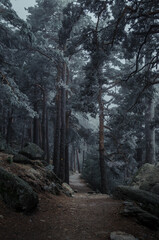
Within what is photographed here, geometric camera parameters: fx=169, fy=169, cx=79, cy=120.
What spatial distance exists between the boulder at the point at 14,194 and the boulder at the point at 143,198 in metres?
A: 3.31

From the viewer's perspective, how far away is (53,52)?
12.6m

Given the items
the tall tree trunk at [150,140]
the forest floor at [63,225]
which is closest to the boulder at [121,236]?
the forest floor at [63,225]

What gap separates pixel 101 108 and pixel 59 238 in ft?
33.5

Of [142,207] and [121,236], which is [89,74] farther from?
[121,236]

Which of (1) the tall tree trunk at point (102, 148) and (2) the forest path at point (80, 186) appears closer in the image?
(1) the tall tree trunk at point (102, 148)

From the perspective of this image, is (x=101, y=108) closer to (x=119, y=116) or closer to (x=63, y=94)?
(x=119, y=116)

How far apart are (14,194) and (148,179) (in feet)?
19.1

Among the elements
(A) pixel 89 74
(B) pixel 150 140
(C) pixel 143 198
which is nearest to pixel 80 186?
(B) pixel 150 140

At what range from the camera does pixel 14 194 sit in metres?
4.00

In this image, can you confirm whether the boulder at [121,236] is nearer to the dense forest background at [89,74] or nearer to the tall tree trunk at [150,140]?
the dense forest background at [89,74]

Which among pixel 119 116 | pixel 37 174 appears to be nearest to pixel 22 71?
pixel 119 116

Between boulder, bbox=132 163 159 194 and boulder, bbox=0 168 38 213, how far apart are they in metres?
4.91

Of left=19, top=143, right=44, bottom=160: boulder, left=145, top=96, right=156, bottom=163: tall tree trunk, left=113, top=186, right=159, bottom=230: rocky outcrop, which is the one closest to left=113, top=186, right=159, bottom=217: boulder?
left=113, top=186, right=159, bottom=230: rocky outcrop

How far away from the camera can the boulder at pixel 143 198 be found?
489 centimetres
